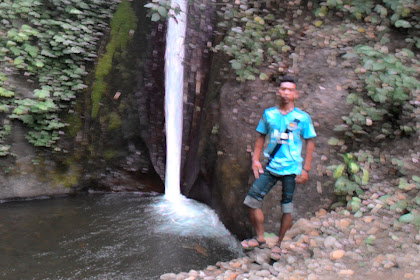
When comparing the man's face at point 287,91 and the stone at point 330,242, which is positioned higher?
the man's face at point 287,91

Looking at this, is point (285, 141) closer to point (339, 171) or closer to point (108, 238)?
point (339, 171)

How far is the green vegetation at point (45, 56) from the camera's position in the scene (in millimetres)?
6879

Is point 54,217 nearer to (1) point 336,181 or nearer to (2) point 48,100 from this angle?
(2) point 48,100

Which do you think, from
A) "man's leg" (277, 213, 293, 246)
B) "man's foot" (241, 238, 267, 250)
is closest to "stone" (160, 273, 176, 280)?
"man's foot" (241, 238, 267, 250)

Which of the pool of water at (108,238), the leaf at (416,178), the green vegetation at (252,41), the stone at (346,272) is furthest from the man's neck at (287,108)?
the pool of water at (108,238)

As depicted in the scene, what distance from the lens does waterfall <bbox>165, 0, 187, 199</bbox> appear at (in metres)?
7.33

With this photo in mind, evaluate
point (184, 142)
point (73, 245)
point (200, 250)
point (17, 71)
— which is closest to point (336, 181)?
point (200, 250)

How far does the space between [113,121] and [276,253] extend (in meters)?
4.80

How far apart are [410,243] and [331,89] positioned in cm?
243

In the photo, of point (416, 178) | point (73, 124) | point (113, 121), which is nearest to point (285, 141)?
point (416, 178)

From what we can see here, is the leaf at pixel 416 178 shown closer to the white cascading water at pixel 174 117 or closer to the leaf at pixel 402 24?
the leaf at pixel 402 24

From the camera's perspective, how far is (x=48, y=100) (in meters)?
7.03

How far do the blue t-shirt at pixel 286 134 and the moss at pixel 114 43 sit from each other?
15.2 feet

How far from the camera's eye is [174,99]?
7379mm
